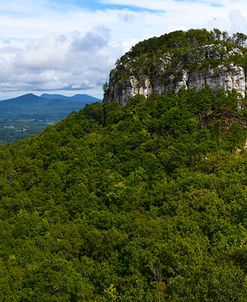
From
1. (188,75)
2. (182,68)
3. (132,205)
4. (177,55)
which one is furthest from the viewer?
(177,55)

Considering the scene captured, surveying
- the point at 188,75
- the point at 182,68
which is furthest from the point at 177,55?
the point at 188,75

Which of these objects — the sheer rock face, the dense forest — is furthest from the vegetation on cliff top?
the dense forest

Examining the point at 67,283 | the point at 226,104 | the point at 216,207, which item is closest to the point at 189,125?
the point at 226,104

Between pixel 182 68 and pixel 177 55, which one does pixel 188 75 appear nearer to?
pixel 182 68

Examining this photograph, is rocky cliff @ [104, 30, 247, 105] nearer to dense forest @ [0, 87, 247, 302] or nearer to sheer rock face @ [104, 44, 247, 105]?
sheer rock face @ [104, 44, 247, 105]

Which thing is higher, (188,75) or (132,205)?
(188,75)

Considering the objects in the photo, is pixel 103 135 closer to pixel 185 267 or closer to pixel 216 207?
pixel 216 207
